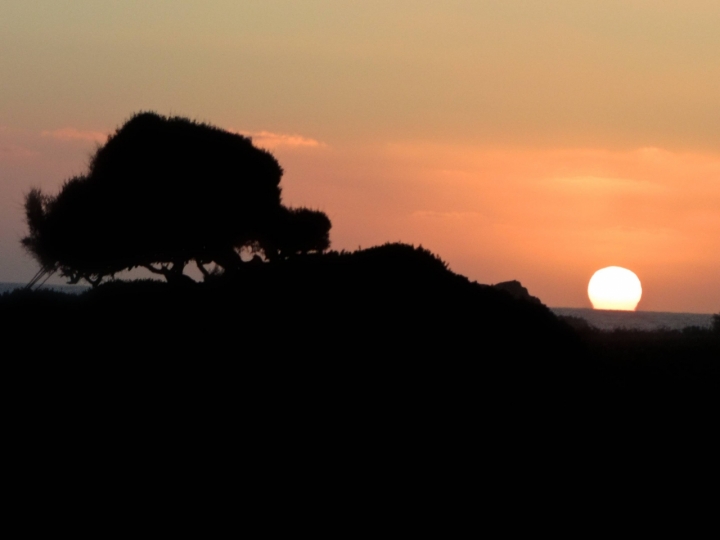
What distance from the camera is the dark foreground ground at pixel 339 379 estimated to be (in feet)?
50.6

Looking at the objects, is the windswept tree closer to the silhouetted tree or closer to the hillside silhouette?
the silhouetted tree

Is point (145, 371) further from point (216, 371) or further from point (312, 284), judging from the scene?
point (312, 284)

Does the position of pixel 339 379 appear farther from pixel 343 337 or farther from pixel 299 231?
pixel 299 231

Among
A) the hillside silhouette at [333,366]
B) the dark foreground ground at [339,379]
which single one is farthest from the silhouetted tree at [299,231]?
the dark foreground ground at [339,379]

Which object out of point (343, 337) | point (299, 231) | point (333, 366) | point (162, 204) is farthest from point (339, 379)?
point (299, 231)

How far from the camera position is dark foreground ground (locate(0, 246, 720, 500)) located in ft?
50.6

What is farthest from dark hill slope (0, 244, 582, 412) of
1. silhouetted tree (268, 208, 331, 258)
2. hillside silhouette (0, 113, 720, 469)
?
silhouetted tree (268, 208, 331, 258)

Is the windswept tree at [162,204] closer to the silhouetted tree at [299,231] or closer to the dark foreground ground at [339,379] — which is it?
the silhouetted tree at [299,231]

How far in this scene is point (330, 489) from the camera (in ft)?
47.2

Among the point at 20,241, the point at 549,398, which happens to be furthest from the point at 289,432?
the point at 20,241

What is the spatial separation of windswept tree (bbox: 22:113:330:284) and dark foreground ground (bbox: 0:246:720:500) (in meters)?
20.8

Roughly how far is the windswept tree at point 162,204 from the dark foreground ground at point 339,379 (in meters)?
20.8

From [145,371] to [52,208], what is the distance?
92.6 ft

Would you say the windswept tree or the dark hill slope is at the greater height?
the windswept tree
